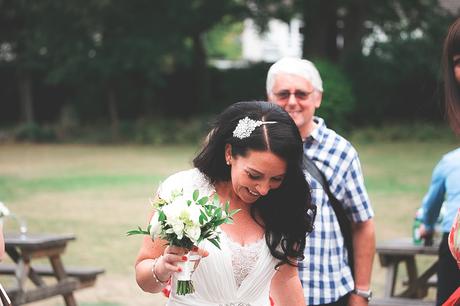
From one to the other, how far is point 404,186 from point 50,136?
18282mm

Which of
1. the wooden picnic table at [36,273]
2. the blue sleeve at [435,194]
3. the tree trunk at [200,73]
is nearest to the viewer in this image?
the blue sleeve at [435,194]

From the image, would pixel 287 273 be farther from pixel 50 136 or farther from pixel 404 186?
pixel 50 136

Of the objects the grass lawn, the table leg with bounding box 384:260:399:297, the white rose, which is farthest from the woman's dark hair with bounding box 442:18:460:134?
the grass lawn

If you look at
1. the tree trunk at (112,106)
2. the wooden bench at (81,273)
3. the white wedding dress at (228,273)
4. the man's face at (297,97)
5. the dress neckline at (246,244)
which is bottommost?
the tree trunk at (112,106)

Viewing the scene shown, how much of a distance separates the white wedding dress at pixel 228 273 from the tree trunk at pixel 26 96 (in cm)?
3227

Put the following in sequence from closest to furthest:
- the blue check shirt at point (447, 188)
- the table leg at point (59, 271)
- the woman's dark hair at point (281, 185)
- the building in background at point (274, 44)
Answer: the woman's dark hair at point (281, 185) → the blue check shirt at point (447, 188) → the table leg at point (59, 271) → the building in background at point (274, 44)

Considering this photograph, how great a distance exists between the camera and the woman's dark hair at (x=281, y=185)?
362 cm

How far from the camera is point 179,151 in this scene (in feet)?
90.7

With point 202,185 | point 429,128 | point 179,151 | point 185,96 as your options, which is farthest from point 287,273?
point 185,96

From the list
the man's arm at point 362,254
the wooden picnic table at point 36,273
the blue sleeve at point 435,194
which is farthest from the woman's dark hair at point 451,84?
the wooden picnic table at point 36,273

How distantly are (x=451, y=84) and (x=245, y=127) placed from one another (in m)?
1.06

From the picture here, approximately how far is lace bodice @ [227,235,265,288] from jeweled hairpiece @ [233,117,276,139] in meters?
0.43

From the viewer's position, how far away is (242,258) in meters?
3.60

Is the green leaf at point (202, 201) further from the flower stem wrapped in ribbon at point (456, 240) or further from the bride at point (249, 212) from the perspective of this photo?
the flower stem wrapped in ribbon at point (456, 240)
